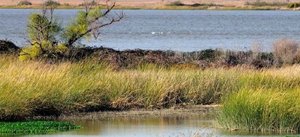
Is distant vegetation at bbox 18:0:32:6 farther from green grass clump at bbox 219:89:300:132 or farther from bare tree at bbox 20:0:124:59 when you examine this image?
green grass clump at bbox 219:89:300:132

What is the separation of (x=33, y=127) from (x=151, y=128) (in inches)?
107

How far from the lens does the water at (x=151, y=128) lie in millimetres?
23844

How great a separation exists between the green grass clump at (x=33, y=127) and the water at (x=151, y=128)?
1.36 ft

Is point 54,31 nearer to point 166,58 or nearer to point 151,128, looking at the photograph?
point 166,58

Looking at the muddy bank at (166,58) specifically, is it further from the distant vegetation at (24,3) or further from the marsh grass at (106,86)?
the distant vegetation at (24,3)

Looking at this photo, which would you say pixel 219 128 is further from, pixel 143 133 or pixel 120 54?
pixel 120 54

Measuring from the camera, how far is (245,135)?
78.0 feet

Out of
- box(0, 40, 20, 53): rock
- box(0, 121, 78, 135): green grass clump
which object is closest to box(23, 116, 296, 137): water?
box(0, 121, 78, 135): green grass clump

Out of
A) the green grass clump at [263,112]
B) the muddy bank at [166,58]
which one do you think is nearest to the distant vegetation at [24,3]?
the muddy bank at [166,58]

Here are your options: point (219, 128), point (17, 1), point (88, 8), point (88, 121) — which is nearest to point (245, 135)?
point (219, 128)

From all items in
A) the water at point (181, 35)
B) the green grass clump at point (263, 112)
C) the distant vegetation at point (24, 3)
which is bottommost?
the distant vegetation at point (24, 3)

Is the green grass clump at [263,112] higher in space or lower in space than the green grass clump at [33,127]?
higher

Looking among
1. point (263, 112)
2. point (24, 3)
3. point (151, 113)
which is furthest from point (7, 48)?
point (24, 3)

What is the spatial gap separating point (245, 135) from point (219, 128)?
1057mm
